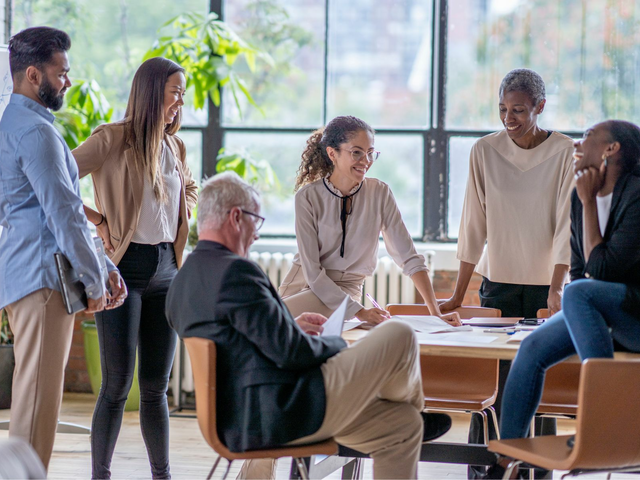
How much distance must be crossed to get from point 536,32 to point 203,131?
2.20 meters

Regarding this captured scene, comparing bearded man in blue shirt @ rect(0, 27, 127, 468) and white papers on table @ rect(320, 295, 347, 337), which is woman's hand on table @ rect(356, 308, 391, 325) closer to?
white papers on table @ rect(320, 295, 347, 337)

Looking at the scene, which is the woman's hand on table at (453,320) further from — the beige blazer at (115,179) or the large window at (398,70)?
the large window at (398,70)

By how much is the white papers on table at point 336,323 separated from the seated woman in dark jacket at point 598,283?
534mm

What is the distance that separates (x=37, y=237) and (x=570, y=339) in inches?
63.5

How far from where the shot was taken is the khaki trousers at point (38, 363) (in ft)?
7.31

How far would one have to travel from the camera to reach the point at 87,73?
507 centimetres

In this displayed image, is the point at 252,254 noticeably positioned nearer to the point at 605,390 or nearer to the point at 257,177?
the point at 257,177

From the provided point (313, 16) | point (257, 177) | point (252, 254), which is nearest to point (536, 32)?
point (313, 16)

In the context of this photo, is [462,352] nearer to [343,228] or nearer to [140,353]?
[343,228]

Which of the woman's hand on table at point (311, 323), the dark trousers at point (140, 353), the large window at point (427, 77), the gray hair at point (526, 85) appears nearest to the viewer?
the woman's hand on table at point (311, 323)

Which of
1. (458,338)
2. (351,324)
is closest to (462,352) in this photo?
(458,338)

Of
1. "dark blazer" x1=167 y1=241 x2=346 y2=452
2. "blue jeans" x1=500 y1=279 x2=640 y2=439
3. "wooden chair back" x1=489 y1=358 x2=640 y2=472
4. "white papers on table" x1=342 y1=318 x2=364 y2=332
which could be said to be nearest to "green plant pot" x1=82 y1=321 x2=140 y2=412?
"white papers on table" x1=342 y1=318 x2=364 y2=332

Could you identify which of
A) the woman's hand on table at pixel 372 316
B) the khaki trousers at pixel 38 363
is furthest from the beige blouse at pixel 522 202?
the khaki trousers at pixel 38 363

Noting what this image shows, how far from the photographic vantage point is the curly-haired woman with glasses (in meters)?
2.93
